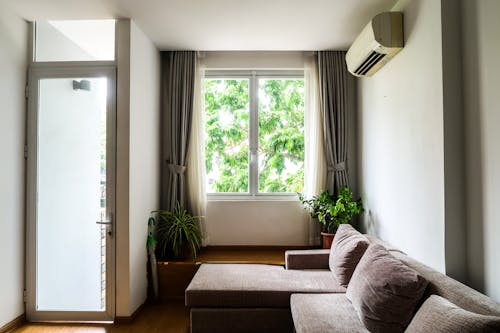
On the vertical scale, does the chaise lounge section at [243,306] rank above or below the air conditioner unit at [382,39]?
below

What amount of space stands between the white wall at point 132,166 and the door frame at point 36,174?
6 cm

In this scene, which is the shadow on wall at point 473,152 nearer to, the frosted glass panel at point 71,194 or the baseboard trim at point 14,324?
the frosted glass panel at point 71,194

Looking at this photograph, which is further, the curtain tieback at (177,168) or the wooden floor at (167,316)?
the curtain tieback at (177,168)

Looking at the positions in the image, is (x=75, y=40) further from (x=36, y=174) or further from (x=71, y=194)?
(x=71, y=194)

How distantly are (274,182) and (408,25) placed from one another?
2057 millimetres

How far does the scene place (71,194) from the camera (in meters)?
2.94

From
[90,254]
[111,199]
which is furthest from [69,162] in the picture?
[90,254]

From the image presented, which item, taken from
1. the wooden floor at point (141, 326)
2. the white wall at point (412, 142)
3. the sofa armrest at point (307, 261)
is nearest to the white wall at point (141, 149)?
the wooden floor at point (141, 326)

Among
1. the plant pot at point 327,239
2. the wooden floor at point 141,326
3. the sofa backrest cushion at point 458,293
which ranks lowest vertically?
the wooden floor at point 141,326

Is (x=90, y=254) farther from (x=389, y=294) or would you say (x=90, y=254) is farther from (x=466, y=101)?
(x=466, y=101)

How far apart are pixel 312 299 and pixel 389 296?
0.61 meters

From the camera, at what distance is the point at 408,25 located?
2350 millimetres

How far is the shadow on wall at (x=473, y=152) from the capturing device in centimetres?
177

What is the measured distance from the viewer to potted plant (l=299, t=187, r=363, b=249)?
322cm
